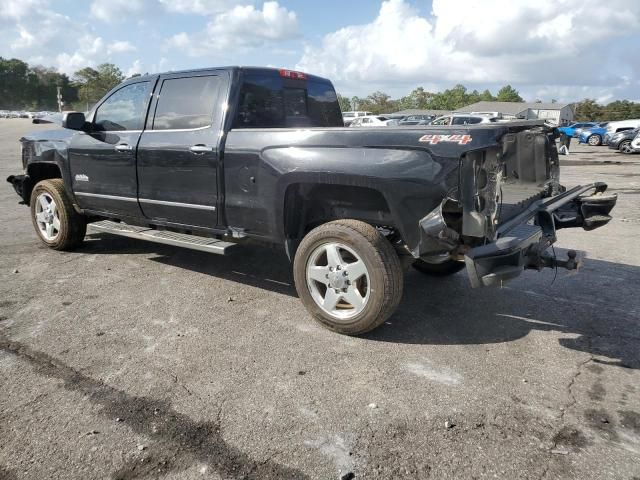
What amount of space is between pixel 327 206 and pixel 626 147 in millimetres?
24644

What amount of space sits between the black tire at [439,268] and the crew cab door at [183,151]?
2128 mm

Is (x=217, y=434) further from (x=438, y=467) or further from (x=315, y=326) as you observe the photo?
(x=315, y=326)

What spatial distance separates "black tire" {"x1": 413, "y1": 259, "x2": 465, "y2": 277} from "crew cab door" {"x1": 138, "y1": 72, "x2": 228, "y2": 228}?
2.13 m

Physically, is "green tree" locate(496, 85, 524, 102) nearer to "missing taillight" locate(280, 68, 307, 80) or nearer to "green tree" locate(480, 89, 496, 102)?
"green tree" locate(480, 89, 496, 102)

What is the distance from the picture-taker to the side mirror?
525 centimetres

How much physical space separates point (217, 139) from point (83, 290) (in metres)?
1.92

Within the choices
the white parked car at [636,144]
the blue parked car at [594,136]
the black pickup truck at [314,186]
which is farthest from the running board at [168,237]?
the blue parked car at [594,136]

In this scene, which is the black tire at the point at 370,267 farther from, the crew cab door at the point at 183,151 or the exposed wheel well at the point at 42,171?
the exposed wheel well at the point at 42,171

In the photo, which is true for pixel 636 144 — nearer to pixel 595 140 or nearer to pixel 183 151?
pixel 595 140

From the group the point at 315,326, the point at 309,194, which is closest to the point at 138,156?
the point at 309,194

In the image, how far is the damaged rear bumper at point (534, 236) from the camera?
326 centimetres

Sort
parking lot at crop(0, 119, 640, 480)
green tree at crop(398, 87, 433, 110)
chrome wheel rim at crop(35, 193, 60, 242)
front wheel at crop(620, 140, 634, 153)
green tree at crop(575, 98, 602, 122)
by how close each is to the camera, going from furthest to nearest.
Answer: green tree at crop(398, 87, 433, 110)
green tree at crop(575, 98, 602, 122)
front wheel at crop(620, 140, 634, 153)
chrome wheel rim at crop(35, 193, 60, 242)
parking lot at crop(0, 119, 640, 480)

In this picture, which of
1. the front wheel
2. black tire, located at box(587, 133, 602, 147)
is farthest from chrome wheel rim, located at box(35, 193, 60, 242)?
black tire, located at box(587, 133, 602, 147)

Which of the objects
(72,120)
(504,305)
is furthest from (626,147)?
(72,120)
